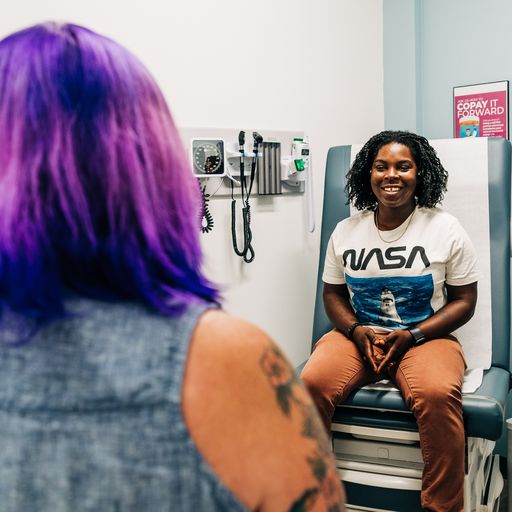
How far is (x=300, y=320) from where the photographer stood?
7.74 ft

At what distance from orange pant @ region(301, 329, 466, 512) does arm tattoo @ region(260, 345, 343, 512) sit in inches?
40.3

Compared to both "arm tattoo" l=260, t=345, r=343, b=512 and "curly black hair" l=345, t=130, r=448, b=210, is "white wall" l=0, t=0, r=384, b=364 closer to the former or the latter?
"curly black hair" l=345, t=130, r=448, b=210

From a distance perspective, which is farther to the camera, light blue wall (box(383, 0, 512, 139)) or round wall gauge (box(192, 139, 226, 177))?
light blue wall (box(383, 0, 512, 139))

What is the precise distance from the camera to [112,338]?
54 centimetres

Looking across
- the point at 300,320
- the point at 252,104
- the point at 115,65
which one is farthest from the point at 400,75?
the point at 115,65

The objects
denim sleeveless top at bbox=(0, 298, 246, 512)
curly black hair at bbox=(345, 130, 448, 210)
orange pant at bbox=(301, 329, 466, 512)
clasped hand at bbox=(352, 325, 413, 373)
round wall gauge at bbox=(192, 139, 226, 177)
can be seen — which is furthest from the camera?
curly black hair at bbox=(345, 130, 448, 210)

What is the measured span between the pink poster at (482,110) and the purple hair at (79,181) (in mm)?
2108

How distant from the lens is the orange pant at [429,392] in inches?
60.3

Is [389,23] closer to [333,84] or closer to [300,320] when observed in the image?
[333,84]

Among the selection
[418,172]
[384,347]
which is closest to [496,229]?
[418,172]

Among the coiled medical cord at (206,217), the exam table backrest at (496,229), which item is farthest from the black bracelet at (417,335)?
the coiled medical cord at (206,217)

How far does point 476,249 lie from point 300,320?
71cm

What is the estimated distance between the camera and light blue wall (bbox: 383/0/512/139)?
2.46 meters

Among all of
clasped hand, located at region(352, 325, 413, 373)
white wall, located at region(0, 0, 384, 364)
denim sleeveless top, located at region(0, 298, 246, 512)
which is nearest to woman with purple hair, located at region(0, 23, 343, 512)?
denim sleeveless top, located at region(0, 298, 246, 512)
